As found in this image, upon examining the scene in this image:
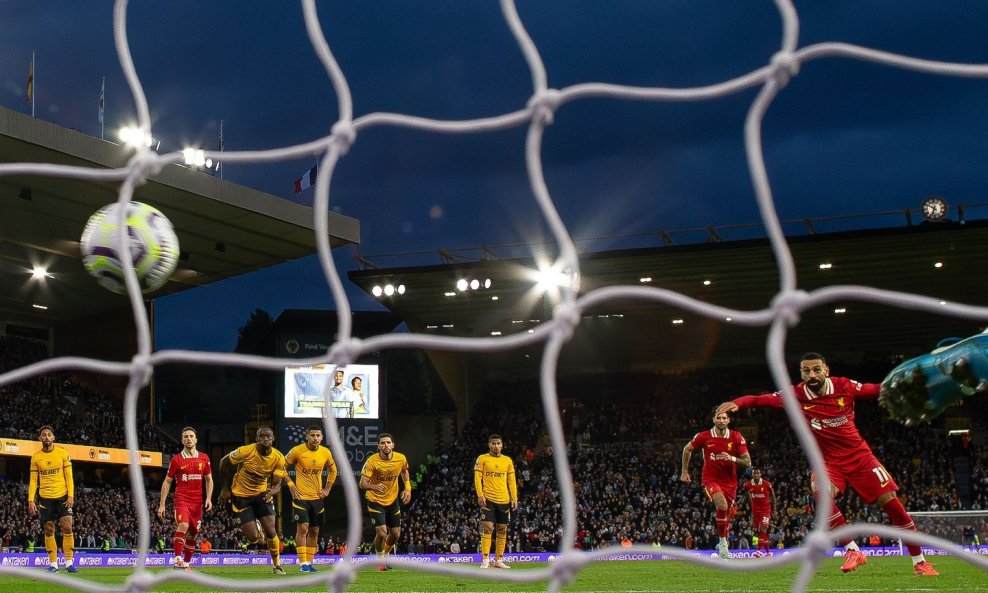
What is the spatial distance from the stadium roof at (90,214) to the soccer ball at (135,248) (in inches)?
663

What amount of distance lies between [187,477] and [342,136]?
10077mm

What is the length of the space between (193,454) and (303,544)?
1.81 metres

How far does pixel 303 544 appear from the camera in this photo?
13188 millimetres

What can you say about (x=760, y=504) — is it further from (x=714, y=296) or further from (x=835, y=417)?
(x=714, y=296)

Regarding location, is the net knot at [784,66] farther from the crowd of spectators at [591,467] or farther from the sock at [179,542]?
the crowd of spectators at [591,467]

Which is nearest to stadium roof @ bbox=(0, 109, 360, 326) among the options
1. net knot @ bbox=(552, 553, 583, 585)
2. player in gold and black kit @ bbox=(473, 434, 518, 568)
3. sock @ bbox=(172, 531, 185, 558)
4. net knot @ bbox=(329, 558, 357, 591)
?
sock @ bbox=(172, 531, 185, 558)

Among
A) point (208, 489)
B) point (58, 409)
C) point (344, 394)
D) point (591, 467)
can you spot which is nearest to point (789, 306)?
point (208, 489)

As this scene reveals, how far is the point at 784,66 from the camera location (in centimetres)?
359

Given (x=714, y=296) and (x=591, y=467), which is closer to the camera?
(x=714, y=296)

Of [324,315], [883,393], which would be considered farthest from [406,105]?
[883,393]

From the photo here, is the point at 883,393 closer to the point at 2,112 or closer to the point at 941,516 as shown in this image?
the point at 941,516

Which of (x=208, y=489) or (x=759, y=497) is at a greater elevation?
(x=208, y=489)

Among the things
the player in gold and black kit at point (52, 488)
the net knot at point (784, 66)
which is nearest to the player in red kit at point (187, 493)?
the player in gold and black kit at point (52, 488)

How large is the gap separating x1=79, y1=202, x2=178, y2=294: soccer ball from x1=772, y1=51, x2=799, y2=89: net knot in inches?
136
